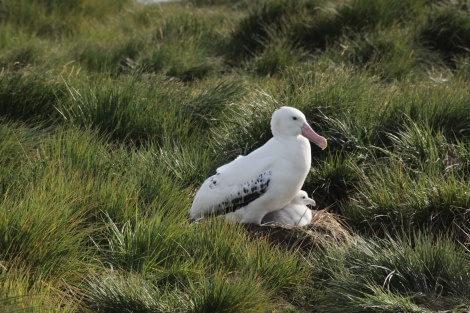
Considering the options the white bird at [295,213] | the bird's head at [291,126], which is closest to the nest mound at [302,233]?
the white bird at [295,213]

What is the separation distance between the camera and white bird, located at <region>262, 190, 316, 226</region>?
6379 mm

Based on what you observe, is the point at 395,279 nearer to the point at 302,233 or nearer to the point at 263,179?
the point at 302,233

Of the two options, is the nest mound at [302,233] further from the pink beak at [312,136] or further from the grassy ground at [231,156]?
the pink beak at [312,136]

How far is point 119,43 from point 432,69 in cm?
374

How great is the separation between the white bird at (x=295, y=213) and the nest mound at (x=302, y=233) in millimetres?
62

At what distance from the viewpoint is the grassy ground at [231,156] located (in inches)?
203

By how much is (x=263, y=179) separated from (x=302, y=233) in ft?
1.52

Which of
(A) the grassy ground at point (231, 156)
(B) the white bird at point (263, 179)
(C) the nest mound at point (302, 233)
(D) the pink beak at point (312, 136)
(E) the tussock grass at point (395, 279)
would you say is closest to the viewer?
(E) the tussock grass at point (395, 279)

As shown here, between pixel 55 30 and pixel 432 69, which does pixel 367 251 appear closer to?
pixel 432 69

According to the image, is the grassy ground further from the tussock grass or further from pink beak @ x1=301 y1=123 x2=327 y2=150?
pink beak @ x1=301 y1=123 x2=327 y2=150

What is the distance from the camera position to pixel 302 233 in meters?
6.10

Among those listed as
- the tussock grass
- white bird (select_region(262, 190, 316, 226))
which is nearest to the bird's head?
white bird (select_region(262, 190, 316, 226))

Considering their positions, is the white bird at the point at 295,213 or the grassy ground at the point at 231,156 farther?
the white bird at the point at 295,213

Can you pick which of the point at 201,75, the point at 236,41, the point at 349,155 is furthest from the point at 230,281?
the point at 236,41
